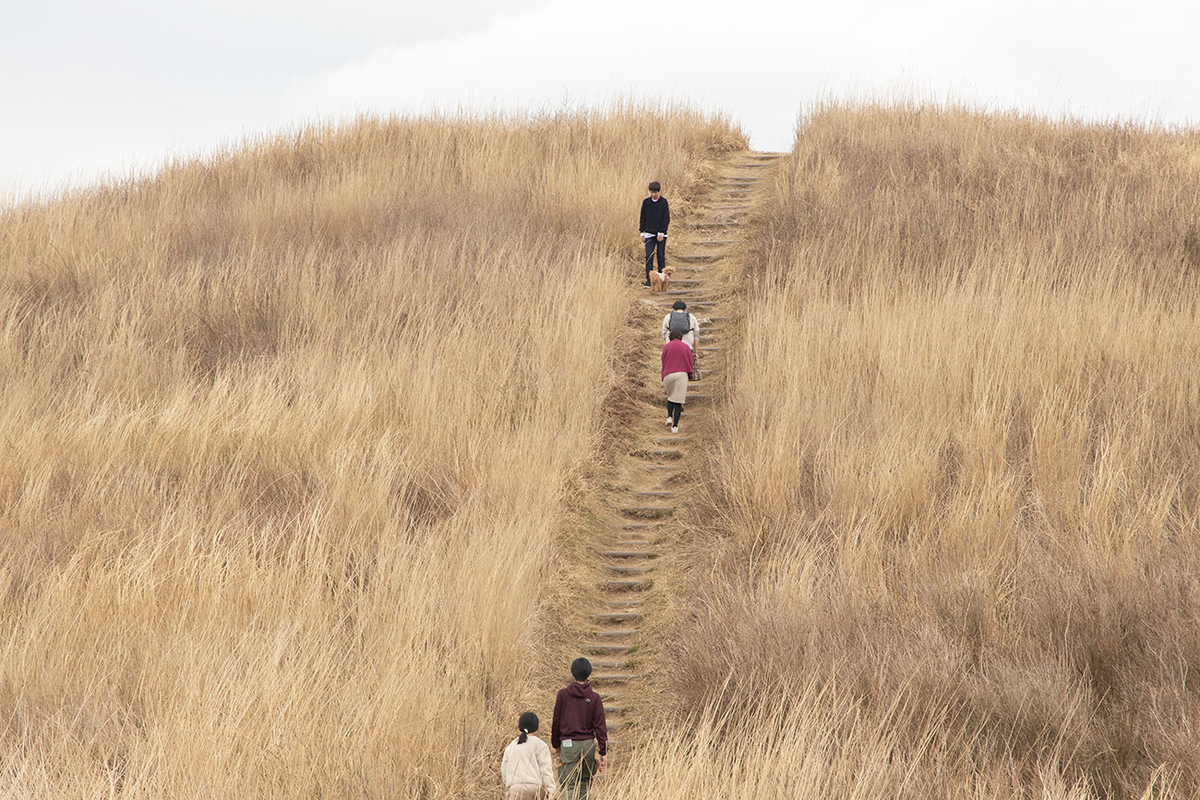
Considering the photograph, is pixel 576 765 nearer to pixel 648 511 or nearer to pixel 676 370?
pixel 648 511

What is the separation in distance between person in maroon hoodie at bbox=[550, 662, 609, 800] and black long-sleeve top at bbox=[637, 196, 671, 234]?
7.88m

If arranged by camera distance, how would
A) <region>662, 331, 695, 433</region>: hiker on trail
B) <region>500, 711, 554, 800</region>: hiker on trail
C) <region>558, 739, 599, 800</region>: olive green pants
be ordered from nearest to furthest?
<region>500, 711, 554, 800</region>: hiker on trail
<region>558, 739, 599, 800</region>: olive green pants
<region>662, 331, 695, 433</region>: hiker on trail

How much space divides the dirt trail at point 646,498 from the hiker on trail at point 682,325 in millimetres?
661

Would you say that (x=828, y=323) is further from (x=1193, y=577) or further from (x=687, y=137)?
(x=687, y=137)

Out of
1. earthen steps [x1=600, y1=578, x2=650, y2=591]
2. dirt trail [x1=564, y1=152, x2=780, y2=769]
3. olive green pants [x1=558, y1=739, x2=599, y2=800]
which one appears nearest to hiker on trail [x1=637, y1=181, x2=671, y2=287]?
dirt trail [x1=564, y1=152, x2=780, y2=769]

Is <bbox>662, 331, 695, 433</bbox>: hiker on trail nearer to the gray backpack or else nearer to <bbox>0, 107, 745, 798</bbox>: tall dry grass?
the gray backpack

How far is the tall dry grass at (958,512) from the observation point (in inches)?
198

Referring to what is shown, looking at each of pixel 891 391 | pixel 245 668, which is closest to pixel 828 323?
pixel 891 391

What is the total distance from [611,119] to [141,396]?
1150cm

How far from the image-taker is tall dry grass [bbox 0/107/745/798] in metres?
5.13

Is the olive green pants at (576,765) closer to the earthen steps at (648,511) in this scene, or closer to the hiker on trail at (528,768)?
the hiker on trail at (528,768)

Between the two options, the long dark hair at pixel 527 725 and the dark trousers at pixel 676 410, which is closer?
the long dark hair at pixel 527 725

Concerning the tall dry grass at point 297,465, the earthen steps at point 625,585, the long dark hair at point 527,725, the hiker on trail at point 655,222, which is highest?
the hiker on trail at point 655,222

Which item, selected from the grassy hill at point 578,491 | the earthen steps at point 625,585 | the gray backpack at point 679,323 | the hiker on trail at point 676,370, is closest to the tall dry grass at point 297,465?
the grassy hill at point 578,491
